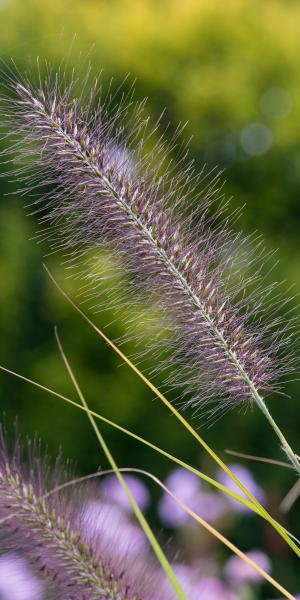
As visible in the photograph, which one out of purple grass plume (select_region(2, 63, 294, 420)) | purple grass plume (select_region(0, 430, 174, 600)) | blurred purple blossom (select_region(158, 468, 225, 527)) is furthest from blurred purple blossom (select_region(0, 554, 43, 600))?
blurred purple blossom (select_region(158, 468, 225, 527))

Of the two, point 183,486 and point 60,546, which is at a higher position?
point 60,546

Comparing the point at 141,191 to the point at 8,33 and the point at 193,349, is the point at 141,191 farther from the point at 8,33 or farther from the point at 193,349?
the point at 8,33

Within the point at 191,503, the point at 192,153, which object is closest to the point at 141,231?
the point at 191,503

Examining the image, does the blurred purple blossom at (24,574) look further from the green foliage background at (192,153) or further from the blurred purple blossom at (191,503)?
the green foliage background at (192,153)

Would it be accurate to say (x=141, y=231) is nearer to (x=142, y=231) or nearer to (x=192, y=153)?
(x=142, y=231)

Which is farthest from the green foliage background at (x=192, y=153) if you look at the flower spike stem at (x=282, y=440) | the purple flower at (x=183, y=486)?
the flower spike stem at (x=282, y=440)

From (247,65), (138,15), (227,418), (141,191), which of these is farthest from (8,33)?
(141,191)
